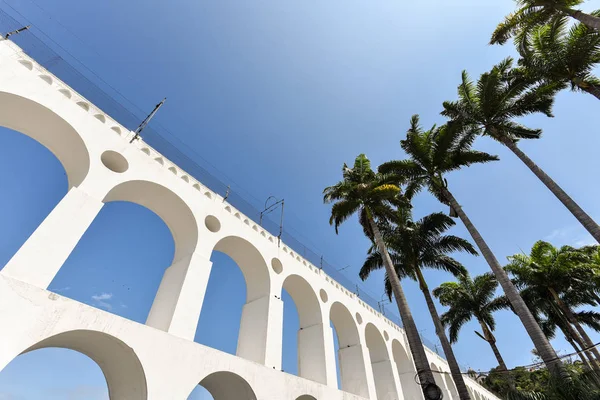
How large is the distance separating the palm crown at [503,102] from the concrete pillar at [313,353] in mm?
12731

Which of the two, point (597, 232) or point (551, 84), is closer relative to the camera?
point (597, 232)

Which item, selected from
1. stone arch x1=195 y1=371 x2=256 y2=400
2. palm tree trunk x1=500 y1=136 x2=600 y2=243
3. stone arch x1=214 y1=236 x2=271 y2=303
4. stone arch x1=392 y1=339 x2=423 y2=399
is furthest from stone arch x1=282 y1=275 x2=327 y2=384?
palm tree trunk x1=500 y1=136 x2=600 y2=243

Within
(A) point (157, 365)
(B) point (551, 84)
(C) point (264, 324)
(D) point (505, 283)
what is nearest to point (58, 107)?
(A) point (157, 365)

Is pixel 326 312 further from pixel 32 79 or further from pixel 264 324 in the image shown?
pixel 32 79

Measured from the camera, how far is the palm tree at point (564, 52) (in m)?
11.0

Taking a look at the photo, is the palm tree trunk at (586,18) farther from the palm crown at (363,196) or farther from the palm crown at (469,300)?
the palm crown at (469,300)

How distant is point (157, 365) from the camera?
670 cm

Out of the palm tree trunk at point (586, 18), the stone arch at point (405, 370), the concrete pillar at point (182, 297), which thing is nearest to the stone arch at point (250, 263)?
the concrete pillar at point (182, 297)

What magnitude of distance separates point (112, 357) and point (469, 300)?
2676 centimetres

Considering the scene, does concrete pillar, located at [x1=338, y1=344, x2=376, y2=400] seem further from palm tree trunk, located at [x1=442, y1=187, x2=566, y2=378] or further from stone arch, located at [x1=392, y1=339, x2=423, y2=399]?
palm tree trunk, located at [x1=442, y1=187, x2=566, y2=378]

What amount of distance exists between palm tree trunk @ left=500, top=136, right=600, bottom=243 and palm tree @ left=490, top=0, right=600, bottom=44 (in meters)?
4.89

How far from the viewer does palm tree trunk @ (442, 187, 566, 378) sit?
9.05m

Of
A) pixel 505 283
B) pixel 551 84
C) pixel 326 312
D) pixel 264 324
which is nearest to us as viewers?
pixel 264 324

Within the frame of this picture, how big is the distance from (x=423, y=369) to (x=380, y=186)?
816 centimetres
